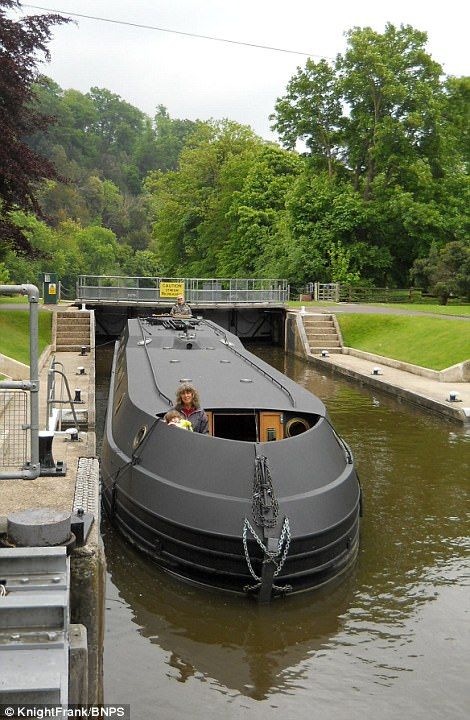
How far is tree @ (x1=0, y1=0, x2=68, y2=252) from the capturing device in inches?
921

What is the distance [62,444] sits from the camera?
1112 centimetres

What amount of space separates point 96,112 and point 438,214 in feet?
413

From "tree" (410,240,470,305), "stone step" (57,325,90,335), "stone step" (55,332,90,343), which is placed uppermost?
"tree" (410,240,470,305)

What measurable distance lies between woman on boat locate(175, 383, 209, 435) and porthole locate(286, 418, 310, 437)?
1.21m

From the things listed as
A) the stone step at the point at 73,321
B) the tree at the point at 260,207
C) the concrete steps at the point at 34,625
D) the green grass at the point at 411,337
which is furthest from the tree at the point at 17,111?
the tree at the point at 260,207

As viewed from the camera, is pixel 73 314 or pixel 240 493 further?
pixel 73 314

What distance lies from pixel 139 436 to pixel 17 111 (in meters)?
18.1

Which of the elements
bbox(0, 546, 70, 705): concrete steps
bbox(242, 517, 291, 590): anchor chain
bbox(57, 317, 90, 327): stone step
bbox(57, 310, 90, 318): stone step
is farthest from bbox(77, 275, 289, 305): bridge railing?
bbox(0, 546, 70, 705): concrete steps

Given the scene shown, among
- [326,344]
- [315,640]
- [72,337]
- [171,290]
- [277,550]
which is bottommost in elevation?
[315,640]

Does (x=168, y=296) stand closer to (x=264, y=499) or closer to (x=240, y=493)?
(x=240, y=493)

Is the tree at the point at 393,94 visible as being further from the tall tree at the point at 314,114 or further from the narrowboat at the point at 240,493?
the narrowboat at the point at 240,493

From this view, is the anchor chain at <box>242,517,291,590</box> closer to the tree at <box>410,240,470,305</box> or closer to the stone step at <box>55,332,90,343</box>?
the stone step at <box>55,332,90,343</box>

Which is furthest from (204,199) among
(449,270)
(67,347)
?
(67,347)

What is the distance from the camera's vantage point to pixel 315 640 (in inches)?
308
